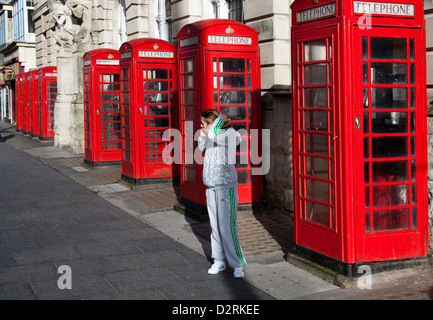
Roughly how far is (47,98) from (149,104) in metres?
13.0

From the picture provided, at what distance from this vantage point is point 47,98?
24.5 meters

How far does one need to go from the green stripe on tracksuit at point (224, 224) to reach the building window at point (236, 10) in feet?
18.7

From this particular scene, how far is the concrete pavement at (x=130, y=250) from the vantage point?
610 centimetres

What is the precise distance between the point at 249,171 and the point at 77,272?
3.91 metres

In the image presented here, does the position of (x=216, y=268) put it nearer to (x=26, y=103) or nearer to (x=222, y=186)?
(x=222, y=186)

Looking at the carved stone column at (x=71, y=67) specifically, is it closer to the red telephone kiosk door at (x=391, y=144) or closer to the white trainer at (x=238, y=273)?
the white trainer at (x=238, y=273)

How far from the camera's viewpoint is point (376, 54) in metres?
6.18

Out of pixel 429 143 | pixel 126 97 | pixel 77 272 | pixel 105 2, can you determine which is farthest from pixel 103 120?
pixel 429 143

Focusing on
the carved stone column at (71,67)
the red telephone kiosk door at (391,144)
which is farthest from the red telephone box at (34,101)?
the red telephone kiosk door at (391,144)

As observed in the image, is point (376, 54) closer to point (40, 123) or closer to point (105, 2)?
point (105, 2)

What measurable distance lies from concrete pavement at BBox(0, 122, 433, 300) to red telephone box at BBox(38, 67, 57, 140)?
38.9 ft

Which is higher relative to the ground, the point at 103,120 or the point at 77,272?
the point at 103,120

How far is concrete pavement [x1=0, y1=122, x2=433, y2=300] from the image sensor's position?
6.10 meters
